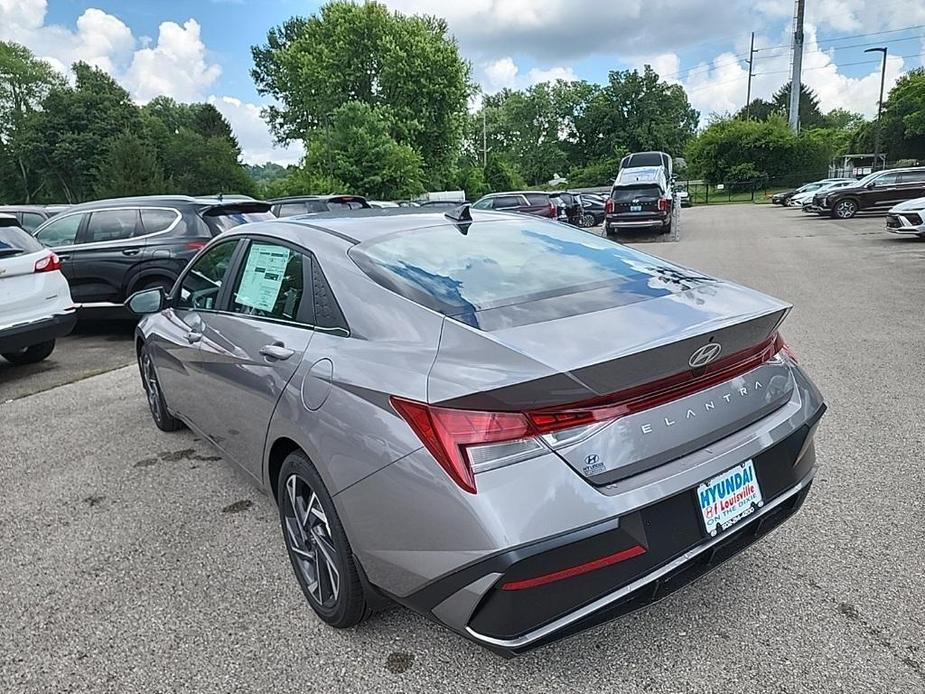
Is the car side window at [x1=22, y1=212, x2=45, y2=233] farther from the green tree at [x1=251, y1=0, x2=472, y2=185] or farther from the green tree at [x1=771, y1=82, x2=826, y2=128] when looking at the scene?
the green tree at [x1=771, y1=82, x2=826, y2=128]

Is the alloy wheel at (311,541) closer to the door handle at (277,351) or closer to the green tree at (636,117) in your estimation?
the door handle at (277,351)

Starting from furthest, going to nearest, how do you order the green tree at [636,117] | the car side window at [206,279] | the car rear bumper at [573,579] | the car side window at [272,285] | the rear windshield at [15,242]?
1. the green tree at [636,117]
2. the rear windshield at [15,242]
3. the car side window at [206,279]
4. the car side window at [272,285]
5. the car rear bumper at [573,579]

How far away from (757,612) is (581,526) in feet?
3.67

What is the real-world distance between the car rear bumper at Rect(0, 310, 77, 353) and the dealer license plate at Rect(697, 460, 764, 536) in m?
6.20

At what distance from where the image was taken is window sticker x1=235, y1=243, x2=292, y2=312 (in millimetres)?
2918

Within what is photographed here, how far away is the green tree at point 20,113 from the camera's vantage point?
5043 centimetres

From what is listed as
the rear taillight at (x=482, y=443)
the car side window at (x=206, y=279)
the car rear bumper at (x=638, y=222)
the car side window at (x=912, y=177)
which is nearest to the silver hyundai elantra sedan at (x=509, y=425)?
the rear taillight at (x=482, y=443)

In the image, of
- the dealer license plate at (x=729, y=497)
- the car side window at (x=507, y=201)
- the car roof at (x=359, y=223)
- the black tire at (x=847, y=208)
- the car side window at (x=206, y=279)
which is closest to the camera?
the dealer license plate at (x=729, y=497)

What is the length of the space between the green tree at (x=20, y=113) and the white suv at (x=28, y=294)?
173 feet

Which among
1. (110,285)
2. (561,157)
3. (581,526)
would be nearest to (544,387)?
(581,526)

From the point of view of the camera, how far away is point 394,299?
2.29 m

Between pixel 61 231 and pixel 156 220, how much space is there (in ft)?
4.89

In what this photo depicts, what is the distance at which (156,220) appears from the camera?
7.69m

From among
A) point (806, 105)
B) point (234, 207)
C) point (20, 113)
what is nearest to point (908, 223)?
point (234, 207)
